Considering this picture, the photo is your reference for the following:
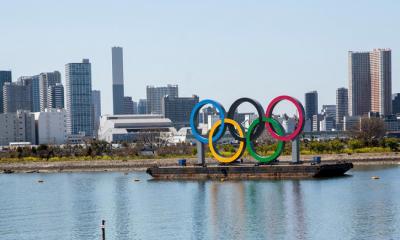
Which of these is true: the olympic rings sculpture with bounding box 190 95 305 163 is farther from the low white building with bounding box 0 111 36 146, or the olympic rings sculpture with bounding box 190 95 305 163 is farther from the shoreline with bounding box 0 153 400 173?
the low white building with bounding box 0 111 36 146

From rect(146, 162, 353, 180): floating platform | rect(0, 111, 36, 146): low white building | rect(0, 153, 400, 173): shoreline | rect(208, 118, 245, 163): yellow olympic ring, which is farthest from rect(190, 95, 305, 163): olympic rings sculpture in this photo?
rect(0, 111, 36, 146): low white building

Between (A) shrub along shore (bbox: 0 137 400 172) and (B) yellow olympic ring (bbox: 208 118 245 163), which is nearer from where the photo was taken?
(B) yellow olympic ring (bbox: 208 118 245 163)

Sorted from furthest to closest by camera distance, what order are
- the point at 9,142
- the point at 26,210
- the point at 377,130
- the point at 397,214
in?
the point at 9,142 → the point at 377,130 → the point at 26,210 → the point at 397,214

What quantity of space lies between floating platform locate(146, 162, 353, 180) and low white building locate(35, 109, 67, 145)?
353ft

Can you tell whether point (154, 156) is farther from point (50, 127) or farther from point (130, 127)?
point (50, 127)

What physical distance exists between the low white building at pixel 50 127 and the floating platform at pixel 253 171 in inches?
4236

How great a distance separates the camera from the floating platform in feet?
214

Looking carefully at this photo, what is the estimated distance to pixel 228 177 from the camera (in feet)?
221

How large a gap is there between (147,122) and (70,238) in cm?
14050

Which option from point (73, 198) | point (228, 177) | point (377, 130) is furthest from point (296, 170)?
point (377, 130)

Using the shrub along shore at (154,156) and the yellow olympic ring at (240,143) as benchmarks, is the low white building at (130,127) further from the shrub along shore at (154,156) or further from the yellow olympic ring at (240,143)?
the yellow olympic ring at (240,143)

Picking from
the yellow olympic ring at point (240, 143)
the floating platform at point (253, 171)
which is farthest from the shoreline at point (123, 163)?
the yellow olympic ring at point (240, 143)

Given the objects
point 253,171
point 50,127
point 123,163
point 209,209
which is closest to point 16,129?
point 50,127

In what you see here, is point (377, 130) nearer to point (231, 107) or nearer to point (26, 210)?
point (231, 107)
